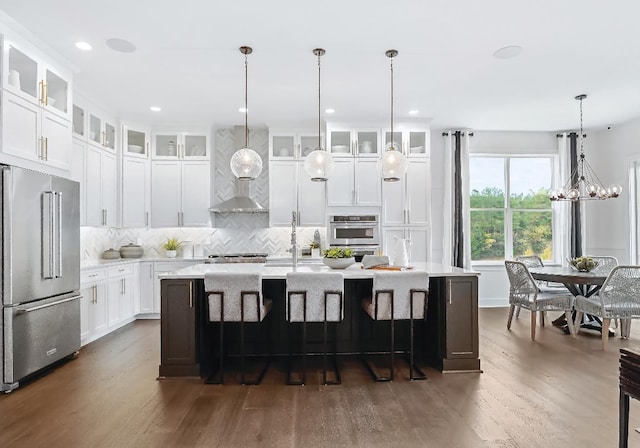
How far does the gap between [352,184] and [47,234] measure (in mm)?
4016

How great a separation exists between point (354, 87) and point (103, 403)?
408 centimetres

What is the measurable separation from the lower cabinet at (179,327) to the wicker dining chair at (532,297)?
12.7 feet

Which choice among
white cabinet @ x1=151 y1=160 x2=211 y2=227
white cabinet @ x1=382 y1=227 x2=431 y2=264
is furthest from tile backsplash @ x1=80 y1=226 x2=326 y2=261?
white cabinet @ x1=382 y1=227 x2=431 y2=264

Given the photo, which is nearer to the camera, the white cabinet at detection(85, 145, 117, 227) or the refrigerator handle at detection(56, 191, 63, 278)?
the refrigerator handle at detection(56, 191, 63, 278)

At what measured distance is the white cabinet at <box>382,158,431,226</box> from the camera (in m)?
6.27

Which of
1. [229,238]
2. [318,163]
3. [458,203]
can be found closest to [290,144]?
[229,238]

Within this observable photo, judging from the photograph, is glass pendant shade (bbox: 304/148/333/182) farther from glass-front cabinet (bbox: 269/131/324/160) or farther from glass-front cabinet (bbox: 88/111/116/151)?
glass-front cabinet (bbox: 88/111/116/151)

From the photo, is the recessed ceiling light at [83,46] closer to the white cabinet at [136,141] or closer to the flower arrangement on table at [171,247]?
the white cabinet at [136,141]

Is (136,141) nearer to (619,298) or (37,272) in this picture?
(37,272)

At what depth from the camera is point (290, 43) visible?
12.4 ft

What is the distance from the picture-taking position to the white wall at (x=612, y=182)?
6.59 metres

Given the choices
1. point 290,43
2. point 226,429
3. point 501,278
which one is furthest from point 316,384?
point 501,278

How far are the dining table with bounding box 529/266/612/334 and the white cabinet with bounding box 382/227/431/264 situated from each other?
5.11 feet

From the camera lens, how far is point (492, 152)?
715 centimetres
